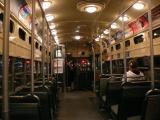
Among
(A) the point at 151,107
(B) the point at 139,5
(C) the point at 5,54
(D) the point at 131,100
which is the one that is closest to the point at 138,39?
(B) the point at 139,5

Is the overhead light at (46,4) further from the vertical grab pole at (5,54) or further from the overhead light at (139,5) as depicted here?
the vertical grab pole at (5,54)

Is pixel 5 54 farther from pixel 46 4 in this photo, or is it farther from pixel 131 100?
pixel 46 4

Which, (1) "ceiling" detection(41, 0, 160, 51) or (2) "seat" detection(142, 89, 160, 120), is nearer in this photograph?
(2) "seat" detection(142, 89, 160, 120)

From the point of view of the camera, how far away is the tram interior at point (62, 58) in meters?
3.26

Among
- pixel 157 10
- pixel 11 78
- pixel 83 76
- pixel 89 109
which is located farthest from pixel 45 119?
pixel 83 76

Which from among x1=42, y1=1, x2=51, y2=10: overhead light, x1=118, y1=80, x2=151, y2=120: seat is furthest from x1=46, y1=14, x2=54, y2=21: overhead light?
x1=118, y1=80, x2=151, y2=120: seat

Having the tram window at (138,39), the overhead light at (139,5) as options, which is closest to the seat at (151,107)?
the overhead light at (139,5)

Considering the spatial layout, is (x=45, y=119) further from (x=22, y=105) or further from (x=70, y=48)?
(x=70, y=48)

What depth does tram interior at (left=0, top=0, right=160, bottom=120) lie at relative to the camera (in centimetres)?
326

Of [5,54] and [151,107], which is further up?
[5,54]

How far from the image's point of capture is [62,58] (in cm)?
1334

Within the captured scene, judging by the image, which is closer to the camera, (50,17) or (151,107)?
(151,107)

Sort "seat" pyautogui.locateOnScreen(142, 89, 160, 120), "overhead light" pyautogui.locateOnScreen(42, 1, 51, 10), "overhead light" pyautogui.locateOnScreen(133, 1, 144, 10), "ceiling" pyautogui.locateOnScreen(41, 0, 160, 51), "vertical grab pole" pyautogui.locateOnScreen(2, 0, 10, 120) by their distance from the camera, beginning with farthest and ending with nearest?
"ceiling" pyautogui.locateOnScreen(41, 0, 160, 51), "overhead light" pyautogui.locateOnScreen(42, 1, 51, 10), "overhead light" pyautogui.locateOnScreen(133, 1, 144, 10), "seat" pyautogui.locateOnScreen(142, 89, 160, 120), "vertical grab pole" pyautogui.locateOnScreen(2, 0, 10, 120)

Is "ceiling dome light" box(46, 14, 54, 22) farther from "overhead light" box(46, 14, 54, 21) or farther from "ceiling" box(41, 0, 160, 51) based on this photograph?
"ceiling" box(41, 0, 160, 51)
